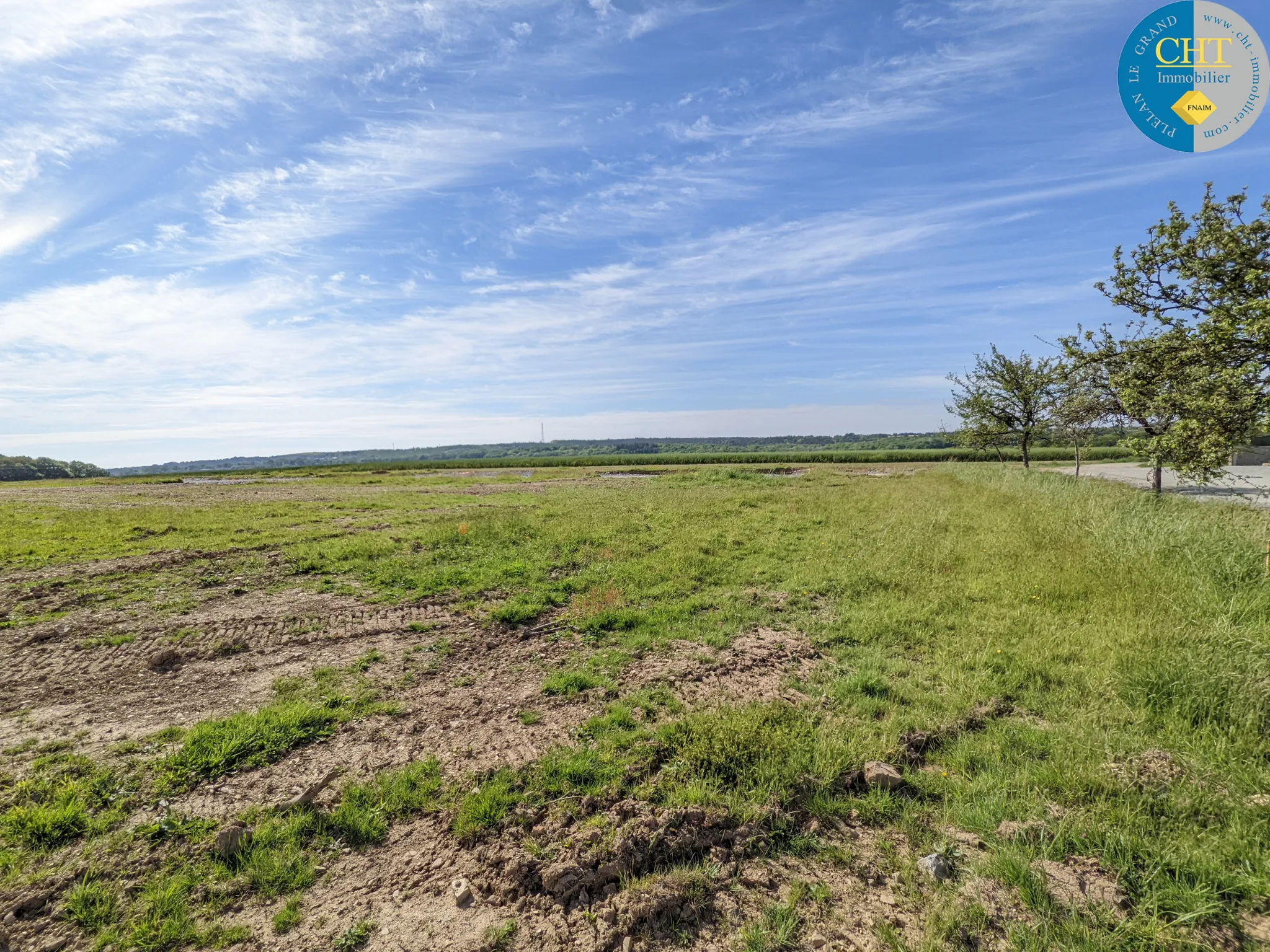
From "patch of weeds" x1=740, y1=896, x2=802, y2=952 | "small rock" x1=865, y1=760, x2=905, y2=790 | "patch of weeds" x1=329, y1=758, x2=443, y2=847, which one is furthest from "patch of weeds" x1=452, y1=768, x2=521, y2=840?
"small rock" x1=865, y1=760, x2=905, y2=790

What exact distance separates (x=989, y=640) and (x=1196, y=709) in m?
2.57

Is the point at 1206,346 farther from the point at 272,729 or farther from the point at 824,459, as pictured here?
the point at 824,459

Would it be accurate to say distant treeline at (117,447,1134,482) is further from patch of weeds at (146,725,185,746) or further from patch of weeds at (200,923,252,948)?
patch of weeds at (200,923,252,948)

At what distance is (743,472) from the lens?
49.9m

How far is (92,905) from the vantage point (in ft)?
12.4

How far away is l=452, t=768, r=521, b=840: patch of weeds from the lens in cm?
446

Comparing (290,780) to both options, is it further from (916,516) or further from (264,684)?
(916,516)

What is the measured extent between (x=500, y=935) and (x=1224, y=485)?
4316 cm

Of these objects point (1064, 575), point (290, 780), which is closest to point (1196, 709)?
point (1064, 575)

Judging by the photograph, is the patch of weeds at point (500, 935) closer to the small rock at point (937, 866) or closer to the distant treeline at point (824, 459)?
the small rock at point (937, 866)

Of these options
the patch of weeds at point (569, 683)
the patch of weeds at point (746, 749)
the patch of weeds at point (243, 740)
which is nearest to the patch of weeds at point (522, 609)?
the patch of weeds at point (569, 683)

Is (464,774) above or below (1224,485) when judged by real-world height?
below

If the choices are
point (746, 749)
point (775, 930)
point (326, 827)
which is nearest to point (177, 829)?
point (326, 827)

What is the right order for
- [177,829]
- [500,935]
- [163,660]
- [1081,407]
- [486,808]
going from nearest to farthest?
[500,935], [177,829], [486,808], [163,660], [1081,407]
